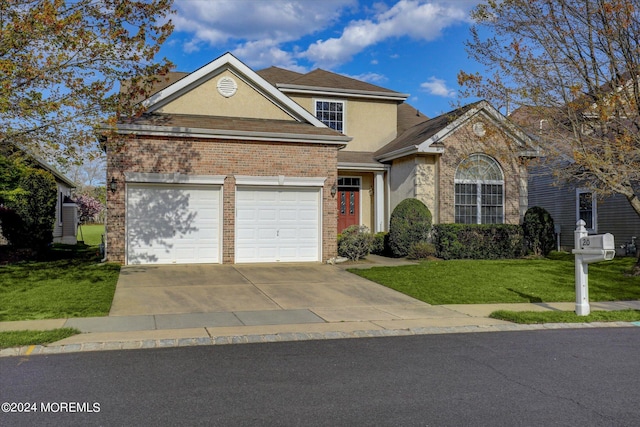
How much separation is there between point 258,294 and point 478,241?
385 inches

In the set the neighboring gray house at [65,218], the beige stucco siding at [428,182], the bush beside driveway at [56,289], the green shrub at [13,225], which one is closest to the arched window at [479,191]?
the beige stucco siding at [428,182]

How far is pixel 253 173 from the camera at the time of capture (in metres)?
16.7

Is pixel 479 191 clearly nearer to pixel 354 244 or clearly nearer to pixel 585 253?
pixel 354 244

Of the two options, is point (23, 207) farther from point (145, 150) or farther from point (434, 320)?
point (434, 320)

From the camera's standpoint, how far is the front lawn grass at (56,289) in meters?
9.68

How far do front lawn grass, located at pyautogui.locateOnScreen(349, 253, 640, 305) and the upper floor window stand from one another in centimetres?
856

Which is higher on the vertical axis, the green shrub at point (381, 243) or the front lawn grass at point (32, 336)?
the green shrub at point (381, 243)

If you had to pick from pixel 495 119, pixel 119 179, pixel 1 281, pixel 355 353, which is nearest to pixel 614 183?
pixel 495 119

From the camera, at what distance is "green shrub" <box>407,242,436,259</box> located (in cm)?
1814

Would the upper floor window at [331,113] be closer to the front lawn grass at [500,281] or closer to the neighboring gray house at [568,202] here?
the neighboring gray house at [568,202]

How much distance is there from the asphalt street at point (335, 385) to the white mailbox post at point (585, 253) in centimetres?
191

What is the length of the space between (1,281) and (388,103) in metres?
16.7

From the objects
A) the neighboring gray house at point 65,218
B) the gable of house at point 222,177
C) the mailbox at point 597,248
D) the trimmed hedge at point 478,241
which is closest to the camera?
the mailbox at point 597,248

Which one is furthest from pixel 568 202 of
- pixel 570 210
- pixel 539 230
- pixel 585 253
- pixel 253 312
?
pixel 253 312
